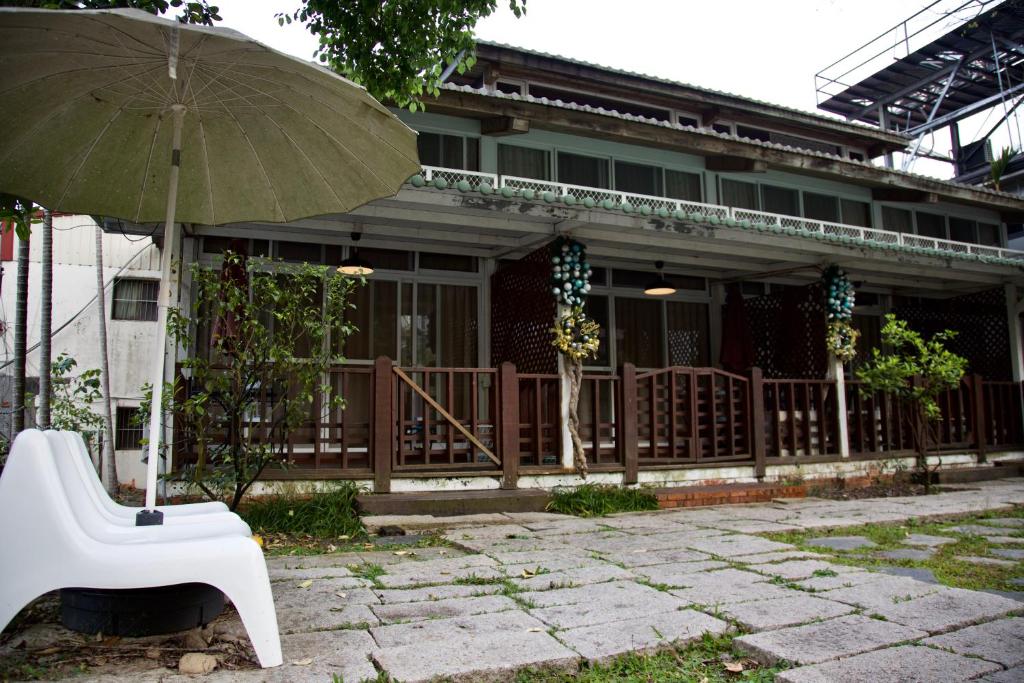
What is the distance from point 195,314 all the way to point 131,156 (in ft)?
13.9

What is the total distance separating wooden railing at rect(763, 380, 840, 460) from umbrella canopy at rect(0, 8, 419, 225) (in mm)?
6269

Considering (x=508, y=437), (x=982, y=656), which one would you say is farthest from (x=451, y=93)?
(x=982, y=656)

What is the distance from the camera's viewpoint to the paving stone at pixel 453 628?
8.80 feet

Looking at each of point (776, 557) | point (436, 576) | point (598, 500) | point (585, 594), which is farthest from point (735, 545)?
point (436, 576)

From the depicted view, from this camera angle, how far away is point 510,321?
809 cm

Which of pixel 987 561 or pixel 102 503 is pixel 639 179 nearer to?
pixel 987 561

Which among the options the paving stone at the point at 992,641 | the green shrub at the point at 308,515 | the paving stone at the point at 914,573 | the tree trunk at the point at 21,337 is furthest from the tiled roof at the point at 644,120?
the paving stone at the point at 992,641

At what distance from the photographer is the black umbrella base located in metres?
2.54

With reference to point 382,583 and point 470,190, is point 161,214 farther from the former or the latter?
point 470,190

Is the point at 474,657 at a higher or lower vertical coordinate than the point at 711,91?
lower

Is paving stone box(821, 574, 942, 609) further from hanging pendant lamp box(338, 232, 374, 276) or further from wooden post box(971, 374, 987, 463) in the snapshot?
wooden post box(971, 374, 987, 463)

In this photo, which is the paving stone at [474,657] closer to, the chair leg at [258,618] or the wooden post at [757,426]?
the chair leg at [258,618]

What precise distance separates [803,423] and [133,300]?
9.41 m

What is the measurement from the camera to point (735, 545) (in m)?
4.74
